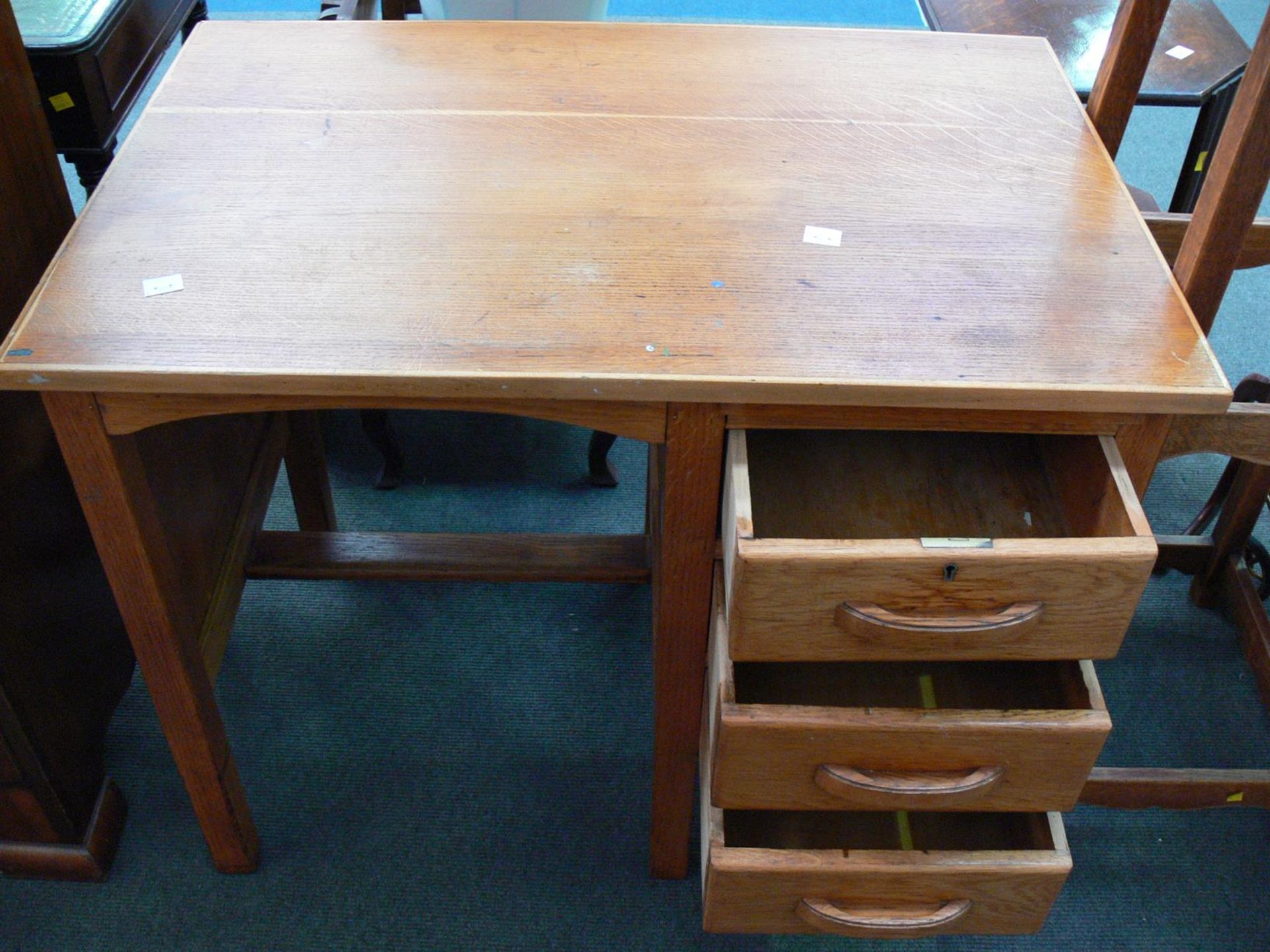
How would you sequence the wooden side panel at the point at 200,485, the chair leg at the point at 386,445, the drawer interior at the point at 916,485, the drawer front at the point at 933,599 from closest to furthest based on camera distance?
the drawer front at the point at 933,599 → the drawer interior at the point at 916,485 → the wooden side panel at the point at 200,485 → the chair leg at the point at 386,445

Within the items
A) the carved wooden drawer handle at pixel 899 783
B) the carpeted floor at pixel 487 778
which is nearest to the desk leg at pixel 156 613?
the carpeted floor at pixel 487 778

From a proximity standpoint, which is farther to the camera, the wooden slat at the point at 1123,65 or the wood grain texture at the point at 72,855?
the wood grain texture at the point at 72,855

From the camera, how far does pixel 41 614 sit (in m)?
1.28

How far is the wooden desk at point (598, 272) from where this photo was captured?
934mm

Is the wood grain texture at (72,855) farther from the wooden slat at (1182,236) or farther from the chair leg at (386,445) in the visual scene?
the wooden slat at (1182,236)

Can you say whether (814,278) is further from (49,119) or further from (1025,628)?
(49,119)

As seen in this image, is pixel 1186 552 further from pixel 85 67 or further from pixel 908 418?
pixel 85 67

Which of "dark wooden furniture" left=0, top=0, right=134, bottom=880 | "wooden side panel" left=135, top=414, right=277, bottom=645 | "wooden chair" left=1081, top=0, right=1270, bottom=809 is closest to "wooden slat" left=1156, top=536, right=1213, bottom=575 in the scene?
"wooden chair" left=1081, top=0, right=1270, bottom=809

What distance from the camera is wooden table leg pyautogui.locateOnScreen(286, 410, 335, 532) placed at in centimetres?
167

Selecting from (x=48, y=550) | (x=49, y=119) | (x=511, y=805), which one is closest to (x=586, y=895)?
(x=511, y=805)

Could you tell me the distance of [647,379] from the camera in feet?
3.00

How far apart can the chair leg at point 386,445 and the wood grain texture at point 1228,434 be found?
1.19m

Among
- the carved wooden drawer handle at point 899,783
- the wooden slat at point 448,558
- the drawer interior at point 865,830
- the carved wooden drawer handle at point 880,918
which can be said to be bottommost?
the wooden slat at point 448,558

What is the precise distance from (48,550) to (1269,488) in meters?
1.52
